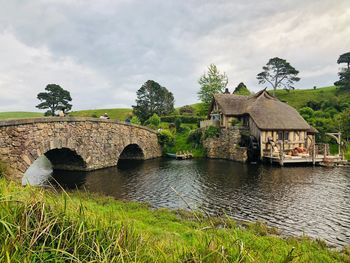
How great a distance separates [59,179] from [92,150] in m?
5.01

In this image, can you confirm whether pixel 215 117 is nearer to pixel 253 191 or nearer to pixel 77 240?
pixel 253 191

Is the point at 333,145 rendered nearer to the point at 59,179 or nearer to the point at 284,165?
the point at 284,165

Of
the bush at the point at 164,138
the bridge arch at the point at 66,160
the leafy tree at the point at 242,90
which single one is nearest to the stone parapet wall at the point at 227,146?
the bush at the point at 164,138

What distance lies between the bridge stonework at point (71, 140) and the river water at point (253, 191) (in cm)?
222

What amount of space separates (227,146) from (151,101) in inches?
1251

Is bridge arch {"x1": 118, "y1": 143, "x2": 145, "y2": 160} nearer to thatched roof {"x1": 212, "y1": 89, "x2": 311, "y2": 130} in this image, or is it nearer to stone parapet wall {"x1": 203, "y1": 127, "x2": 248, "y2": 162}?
stone parapet wall {"x1": 203, "y1": 127, "x2": 248, "y2": 162}

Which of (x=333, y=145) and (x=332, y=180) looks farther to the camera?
(x=333, y=145)

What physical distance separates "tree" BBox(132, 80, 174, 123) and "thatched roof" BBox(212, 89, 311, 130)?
81.1 feet

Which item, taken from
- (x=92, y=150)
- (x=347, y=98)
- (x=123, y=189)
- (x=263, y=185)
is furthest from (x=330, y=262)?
(x=347, y=98)

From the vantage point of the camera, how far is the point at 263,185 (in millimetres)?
20000

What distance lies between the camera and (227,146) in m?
37.0

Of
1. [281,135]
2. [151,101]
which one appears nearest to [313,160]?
[281,135]

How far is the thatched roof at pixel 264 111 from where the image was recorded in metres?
34.7

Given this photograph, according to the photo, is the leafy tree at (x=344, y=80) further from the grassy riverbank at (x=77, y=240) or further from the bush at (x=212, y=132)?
the grassy riverbank at (x=77, y=240)
